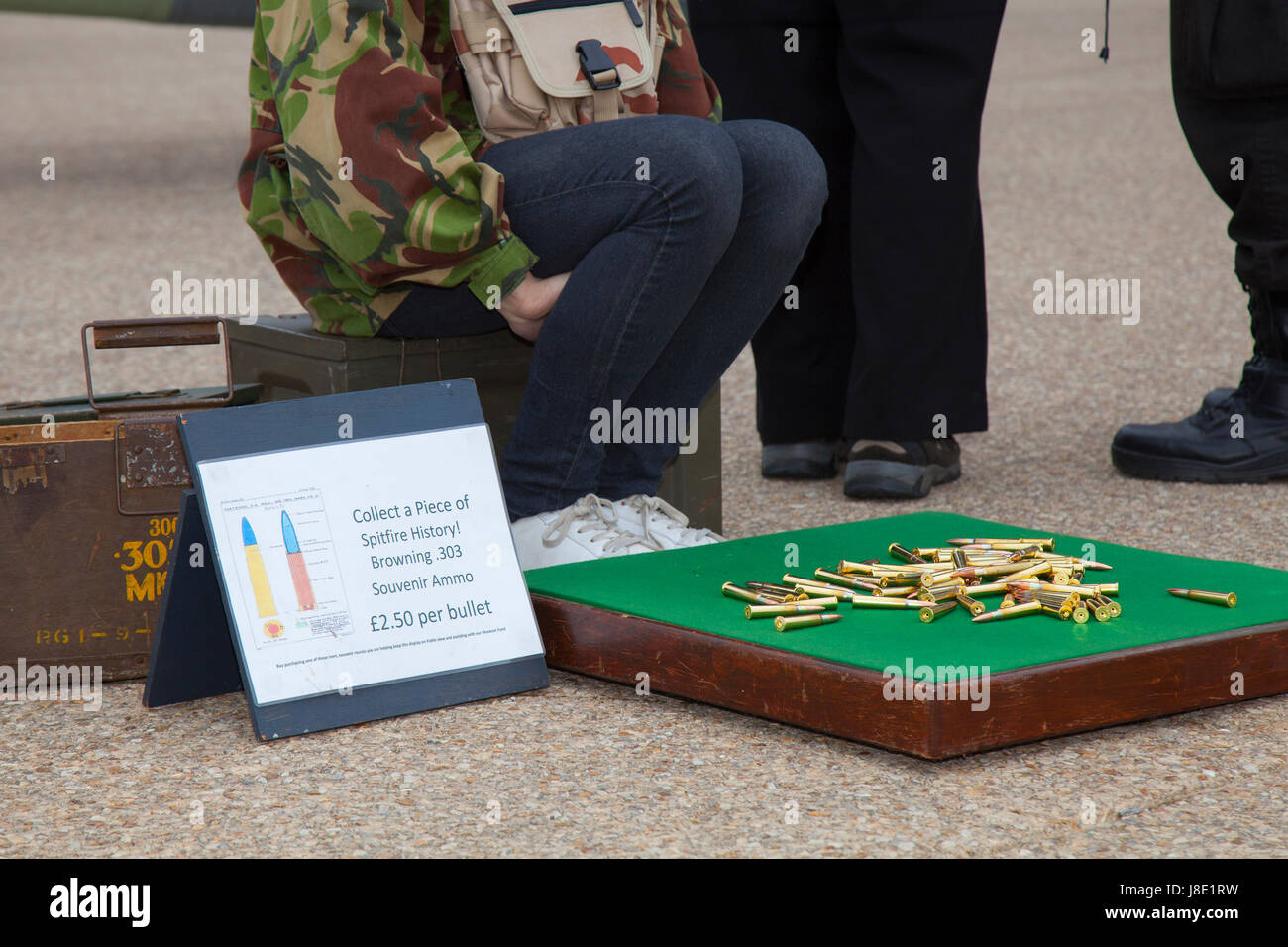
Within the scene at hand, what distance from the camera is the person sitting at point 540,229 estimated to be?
7.36 feet

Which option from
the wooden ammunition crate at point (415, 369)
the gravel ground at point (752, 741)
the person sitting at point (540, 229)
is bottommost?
the gravel ground at point (752, 741)

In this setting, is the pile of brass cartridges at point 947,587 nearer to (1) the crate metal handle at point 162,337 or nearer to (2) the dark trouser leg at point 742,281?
(2) the dark trouser leg at point 742,281

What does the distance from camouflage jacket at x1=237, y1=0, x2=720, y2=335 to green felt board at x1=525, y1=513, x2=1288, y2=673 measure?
463mm

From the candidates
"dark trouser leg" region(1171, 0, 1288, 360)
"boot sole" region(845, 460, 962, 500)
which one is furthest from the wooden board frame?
"dark trouser leg" region(1171, 0, 1288, 360)

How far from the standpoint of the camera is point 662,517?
8.33 feet

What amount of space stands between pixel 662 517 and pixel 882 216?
Answer: 37.1 inches

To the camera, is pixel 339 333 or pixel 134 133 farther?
pixel 134 133

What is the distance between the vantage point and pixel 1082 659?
1.87 m

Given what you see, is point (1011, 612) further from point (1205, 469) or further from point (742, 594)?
point (1205, 469)

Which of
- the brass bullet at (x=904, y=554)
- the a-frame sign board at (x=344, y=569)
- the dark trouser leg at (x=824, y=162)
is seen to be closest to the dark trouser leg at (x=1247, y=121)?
the dark trouser leg at (x=824, y=162)

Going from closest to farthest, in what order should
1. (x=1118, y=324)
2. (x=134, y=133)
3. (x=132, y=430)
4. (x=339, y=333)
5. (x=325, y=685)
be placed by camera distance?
(x=325, y=685)
(x=132, y=430)
(x=339, y=333)
(x=1118, y=324)
(x=134, y=133)

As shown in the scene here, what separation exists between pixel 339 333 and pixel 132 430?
1.44 ft

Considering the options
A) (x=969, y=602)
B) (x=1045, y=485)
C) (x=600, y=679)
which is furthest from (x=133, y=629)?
(x=1045, y=485)

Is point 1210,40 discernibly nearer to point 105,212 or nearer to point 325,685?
point 325,685
